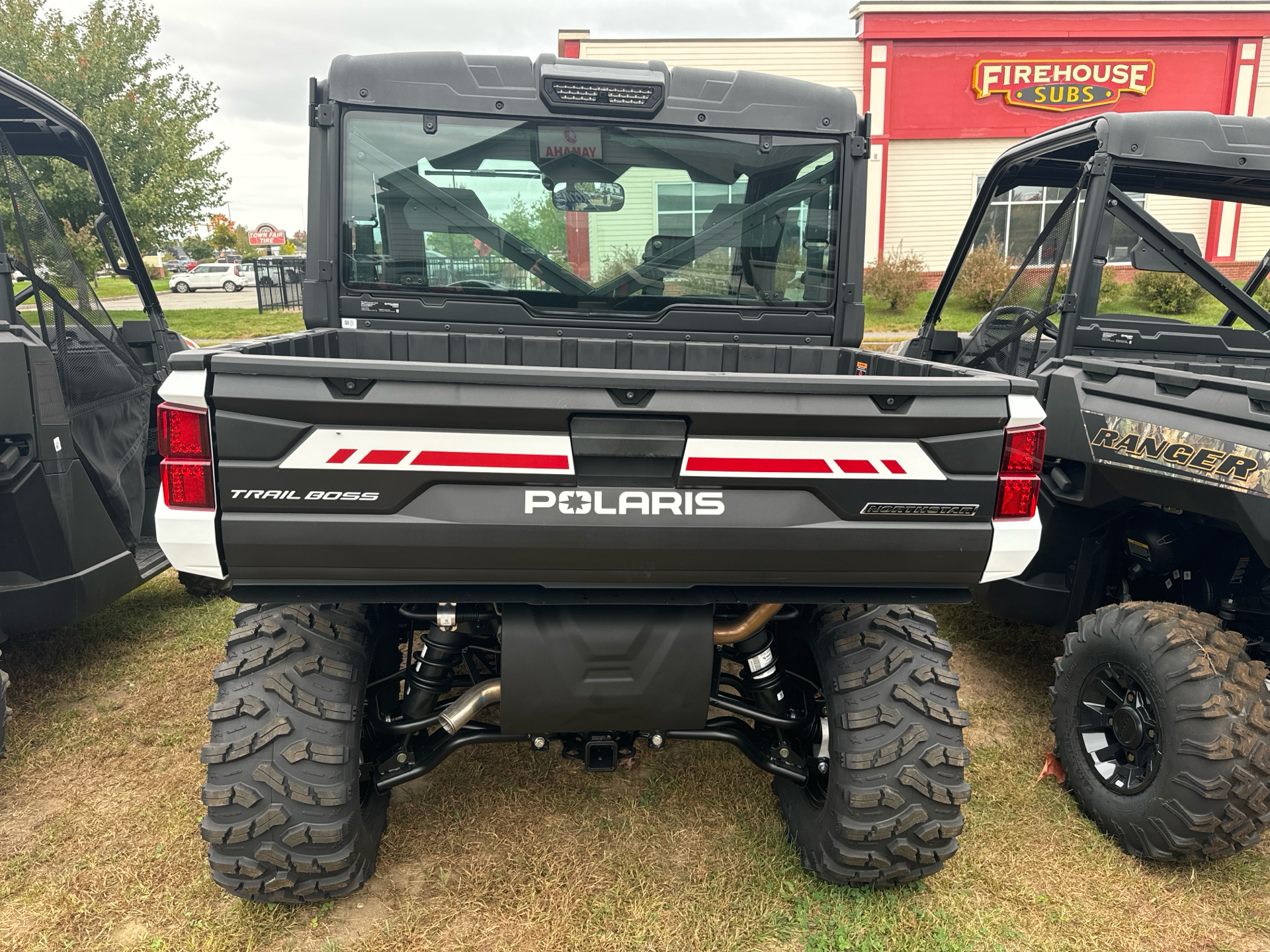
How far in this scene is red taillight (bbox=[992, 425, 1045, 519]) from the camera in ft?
7.27

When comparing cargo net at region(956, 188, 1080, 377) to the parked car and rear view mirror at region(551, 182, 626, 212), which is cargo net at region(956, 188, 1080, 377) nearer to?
rear view mirror at region(551, 182, 626, 212)

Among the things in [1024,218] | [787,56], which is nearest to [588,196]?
[1024,218]

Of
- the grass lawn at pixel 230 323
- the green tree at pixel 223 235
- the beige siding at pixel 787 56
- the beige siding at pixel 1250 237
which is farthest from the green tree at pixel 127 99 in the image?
the green tree at pixel 223 235

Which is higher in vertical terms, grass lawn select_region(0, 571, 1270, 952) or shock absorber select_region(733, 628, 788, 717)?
shock absorber select_region(733, 628, 788, 717)

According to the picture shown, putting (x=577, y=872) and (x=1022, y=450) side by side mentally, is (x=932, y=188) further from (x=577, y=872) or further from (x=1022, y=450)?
(x=577, y=872)

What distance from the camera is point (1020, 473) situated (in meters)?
2.25

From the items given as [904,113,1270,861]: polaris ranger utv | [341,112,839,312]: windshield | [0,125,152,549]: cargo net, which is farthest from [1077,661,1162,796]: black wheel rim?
[0,125,152,549]: cargo net

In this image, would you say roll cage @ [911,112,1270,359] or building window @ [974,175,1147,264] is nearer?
roll cage @ [911,112,1270,359]

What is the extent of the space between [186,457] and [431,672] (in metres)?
0.97

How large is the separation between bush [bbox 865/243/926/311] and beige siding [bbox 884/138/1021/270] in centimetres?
105

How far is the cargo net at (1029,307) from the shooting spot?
12.1 feet

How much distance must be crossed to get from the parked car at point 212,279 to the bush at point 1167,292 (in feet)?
122

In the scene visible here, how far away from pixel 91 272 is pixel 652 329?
2916 mm

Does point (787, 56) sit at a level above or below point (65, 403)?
above
